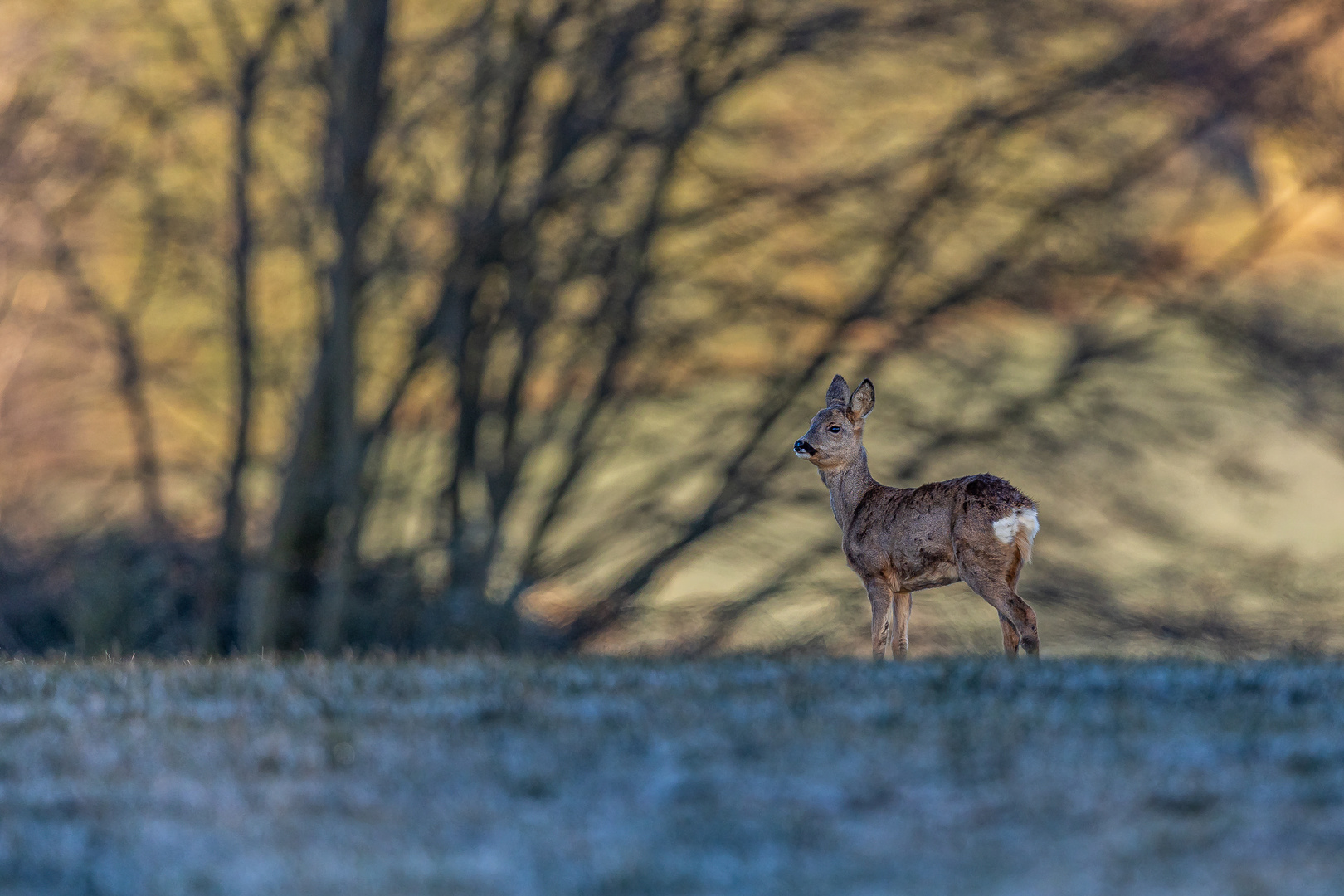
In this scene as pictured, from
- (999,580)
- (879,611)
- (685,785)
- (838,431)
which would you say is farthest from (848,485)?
(685,785)

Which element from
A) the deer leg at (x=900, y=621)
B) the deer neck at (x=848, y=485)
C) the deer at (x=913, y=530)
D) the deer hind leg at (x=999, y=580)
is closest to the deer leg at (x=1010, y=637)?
the deer at (x=913, y=530)

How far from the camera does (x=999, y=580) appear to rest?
29.4 feet

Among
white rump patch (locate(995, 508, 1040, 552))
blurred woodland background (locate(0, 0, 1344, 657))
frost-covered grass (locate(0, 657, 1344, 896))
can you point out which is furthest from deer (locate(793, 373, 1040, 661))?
blurred woodland background (locate(0, 0, 1344, 657))

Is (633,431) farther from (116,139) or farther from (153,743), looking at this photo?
(153,743)

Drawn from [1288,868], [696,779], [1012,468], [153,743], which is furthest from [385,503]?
[1288,868]

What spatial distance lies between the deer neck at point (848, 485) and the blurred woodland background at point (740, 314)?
7072 mm

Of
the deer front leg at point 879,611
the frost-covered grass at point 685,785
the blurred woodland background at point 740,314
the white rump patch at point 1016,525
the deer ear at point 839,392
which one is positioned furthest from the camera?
the blurred woodland background at point 740,314

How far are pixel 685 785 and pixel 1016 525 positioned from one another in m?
3.47

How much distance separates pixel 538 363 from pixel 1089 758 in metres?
12.5

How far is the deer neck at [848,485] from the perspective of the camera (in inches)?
379

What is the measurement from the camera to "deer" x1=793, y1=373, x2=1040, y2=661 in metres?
8.91

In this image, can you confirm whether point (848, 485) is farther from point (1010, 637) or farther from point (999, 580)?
point (1010, 637)

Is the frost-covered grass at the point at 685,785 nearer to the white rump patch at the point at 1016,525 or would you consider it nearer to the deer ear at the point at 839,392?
the white rump patch at the point at 1016,525

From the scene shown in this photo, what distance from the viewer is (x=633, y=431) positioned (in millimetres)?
18203
